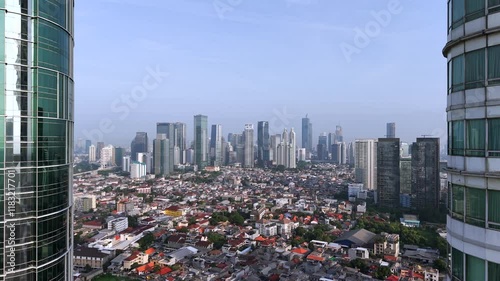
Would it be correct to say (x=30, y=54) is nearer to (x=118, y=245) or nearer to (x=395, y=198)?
(x=118, y=245)

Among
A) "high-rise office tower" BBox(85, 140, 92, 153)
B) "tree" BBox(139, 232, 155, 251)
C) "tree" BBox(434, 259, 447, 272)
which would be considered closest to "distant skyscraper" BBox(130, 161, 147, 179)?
"high-rise office tower" BBox(85, 140, 92, 153)

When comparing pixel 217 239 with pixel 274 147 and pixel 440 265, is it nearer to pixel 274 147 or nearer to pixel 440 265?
pixel 440 265

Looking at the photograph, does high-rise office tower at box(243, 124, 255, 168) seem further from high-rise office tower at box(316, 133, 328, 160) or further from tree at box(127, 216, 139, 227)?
tree at box(127, 216, 139, 227)

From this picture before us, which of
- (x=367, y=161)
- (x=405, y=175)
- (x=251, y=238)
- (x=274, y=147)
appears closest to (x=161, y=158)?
(x=274, y=147)

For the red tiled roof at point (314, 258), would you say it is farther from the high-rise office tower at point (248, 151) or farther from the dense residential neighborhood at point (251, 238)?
the high-rise office tower at point (248, 151)

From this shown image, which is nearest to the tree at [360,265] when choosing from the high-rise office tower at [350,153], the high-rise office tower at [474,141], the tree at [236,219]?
the tree at [236,219]

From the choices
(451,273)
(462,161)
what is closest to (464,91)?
(462,161)
